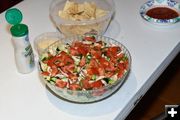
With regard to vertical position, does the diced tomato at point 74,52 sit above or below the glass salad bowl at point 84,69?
above

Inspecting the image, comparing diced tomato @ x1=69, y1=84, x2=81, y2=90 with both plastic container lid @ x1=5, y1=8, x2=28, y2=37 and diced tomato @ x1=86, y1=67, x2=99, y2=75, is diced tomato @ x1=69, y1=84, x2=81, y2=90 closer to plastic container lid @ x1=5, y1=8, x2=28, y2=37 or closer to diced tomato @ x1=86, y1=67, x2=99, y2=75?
diced tomato @ x1=86, y1=67, x2=99, y2=75

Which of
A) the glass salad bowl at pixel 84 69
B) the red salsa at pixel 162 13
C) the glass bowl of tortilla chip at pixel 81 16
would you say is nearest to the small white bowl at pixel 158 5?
the red salsa at pixel 162 13

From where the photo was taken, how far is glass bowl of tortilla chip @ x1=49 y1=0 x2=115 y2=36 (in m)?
1.03

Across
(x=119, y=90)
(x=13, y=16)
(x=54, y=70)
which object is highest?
(x=13, y=16)

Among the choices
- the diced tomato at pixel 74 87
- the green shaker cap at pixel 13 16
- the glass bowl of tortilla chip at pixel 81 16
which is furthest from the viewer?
the glass bowl of tortilla chip at pixel 81 16

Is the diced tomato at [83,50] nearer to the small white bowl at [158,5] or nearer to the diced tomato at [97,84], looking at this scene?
the diced tomato at [97,84]

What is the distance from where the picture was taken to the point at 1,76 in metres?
0.96

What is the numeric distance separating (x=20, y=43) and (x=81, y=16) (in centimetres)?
25

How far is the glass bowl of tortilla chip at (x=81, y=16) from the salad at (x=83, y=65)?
0.32 ft

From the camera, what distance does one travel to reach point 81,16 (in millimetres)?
1064

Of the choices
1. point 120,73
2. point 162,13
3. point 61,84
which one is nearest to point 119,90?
point 120,73

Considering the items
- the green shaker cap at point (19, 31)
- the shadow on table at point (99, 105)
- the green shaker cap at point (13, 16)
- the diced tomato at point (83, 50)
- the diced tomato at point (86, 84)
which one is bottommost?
the shadow on table at point (99, 105)

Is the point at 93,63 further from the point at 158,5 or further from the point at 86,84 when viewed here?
the point at 158,5

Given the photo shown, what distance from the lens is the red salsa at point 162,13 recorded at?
115 centimetres
